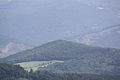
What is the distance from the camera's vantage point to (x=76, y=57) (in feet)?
427

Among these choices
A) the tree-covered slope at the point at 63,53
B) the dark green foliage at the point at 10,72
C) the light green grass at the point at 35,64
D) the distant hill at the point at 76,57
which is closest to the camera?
the dark green foliage at the point at 10,72

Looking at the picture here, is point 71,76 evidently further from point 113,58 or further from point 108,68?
point 113,58

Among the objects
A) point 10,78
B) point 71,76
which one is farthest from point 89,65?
point 10,78

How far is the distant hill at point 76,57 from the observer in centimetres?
11506

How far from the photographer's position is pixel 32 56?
13238 cm

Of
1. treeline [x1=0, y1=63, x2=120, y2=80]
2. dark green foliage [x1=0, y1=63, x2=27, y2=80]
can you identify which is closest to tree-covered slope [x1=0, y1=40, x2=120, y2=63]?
treeline [x1=0, y1=63, x2=120, y2=80]

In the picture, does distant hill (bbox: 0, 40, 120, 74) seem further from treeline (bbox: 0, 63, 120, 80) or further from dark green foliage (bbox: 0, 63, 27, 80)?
dark green foliage (bbox: 0, 63, 27, 80)

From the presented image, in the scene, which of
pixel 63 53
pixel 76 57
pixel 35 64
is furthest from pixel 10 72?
pixel 63 53

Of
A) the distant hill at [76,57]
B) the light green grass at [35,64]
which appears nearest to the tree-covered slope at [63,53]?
the distant hill at [76,57]

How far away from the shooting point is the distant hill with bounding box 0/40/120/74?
11506cm

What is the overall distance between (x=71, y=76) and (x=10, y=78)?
12740mm

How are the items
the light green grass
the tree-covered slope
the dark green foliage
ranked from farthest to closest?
the tree-covered slope
the light green grass
the dark green foliage

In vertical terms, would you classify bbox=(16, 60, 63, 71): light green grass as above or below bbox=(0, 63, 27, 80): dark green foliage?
below

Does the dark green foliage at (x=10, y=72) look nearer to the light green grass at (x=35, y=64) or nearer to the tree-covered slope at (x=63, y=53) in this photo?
the light green grass at (x=35, y=64)
